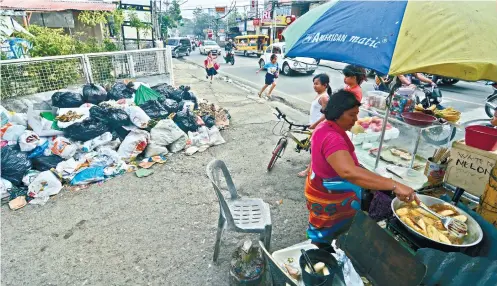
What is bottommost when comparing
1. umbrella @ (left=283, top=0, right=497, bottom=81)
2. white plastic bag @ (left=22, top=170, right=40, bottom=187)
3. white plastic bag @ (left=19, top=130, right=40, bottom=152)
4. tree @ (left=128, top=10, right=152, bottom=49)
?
white plastic bag @ (left=22, top=170, right=40, bottom=187)

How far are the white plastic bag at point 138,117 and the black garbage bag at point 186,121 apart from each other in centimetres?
64

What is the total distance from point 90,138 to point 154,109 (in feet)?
4.17

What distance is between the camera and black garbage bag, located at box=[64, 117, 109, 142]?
184 inches

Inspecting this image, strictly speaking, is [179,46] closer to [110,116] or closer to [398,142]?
[110,116]

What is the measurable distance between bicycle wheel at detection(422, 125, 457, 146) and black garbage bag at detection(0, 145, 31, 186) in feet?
17.3

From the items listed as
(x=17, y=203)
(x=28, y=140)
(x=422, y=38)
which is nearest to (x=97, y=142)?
(x=28, y=140)

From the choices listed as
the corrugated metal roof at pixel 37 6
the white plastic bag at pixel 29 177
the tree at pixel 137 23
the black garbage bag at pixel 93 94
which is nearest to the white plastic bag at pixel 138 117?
the black garbage bag at pixel 93 94

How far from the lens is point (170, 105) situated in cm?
584

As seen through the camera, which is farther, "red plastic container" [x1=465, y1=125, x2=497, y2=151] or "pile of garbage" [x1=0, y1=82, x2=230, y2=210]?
"pile of garbage" [x1=0, y1=82, x2=230, y2=210]

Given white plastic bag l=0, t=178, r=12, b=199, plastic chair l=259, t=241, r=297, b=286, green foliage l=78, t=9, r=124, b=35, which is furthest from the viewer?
green foliage l=78, t=9, r=124, b=35

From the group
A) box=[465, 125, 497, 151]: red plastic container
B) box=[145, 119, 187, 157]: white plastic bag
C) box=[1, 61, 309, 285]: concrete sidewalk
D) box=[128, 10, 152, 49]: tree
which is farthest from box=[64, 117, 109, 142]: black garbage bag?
box=[128, 10, 152, 49]: tree

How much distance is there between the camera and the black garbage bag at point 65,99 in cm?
507

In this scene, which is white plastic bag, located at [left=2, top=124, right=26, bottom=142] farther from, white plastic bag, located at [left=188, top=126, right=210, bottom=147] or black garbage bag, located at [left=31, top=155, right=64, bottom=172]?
white plastic bag, located at [left=188, top=126, right=210, bottom=147]

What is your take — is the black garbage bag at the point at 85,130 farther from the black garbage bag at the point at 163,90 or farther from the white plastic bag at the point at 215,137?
the white plastic bag at the point at 215,137
